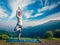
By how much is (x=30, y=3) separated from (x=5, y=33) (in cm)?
71

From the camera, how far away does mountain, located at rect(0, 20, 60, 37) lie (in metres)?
3.52

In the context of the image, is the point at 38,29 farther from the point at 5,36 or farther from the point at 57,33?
the point at 5,36

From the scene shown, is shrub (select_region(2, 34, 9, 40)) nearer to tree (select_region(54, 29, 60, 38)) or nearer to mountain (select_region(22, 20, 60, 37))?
mountain (select_region(22, 20, 60, 37))

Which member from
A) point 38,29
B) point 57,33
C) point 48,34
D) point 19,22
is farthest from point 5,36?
point 57,33

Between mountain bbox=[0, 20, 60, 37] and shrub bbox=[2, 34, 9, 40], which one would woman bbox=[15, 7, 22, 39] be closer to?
mountain bbox=[0, 20, 60, 37]

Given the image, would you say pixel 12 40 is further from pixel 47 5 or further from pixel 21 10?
pixel 47 5

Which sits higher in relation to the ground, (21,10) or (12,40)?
(21,10)

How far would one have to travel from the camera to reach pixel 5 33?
11.5ft

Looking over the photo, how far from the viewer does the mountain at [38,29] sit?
3.52 meters

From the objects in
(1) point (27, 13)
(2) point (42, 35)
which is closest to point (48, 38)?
(2) point (42, 35)

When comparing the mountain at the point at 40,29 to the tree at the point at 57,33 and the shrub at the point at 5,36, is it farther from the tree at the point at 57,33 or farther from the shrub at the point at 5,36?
the shrub at the point at 5,36

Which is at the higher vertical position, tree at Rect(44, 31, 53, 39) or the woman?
the woman

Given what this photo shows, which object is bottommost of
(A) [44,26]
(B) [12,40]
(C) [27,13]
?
(B) [12,40]

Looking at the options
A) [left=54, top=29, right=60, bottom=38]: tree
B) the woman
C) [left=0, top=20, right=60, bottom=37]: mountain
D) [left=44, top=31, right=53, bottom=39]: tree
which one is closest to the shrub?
[left=0, top=20, right=60, bottom=37]: mountain
